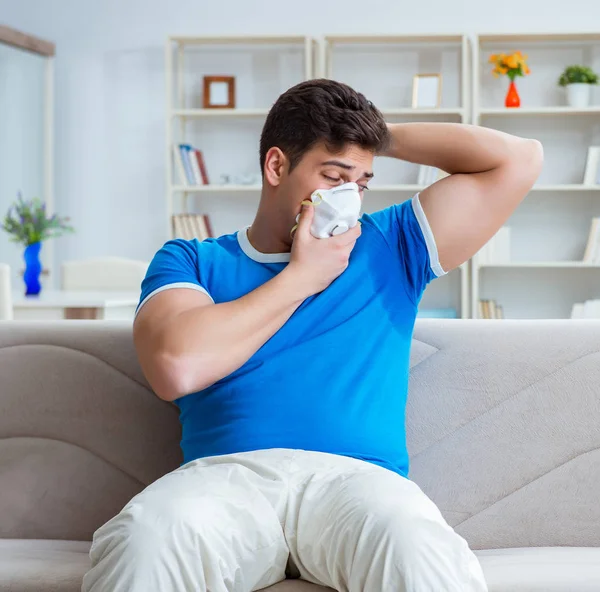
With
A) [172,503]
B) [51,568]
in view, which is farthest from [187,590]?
[51,568]

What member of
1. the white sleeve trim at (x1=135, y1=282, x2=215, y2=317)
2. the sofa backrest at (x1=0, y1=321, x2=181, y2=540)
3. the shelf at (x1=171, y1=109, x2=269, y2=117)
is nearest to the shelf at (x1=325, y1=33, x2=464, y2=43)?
the shelf at (x1=171, y1=109, x2=269, y2=117)

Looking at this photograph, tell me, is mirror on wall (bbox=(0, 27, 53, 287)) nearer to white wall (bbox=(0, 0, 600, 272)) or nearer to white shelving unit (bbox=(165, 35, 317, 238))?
white wall (bbox=(0, 0, 600, 272))

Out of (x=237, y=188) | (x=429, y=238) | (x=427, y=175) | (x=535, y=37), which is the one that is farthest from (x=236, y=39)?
(x=429, y=238)

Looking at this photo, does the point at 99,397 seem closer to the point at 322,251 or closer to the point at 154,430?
the point at 154,430

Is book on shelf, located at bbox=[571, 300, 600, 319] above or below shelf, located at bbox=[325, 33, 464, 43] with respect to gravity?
below

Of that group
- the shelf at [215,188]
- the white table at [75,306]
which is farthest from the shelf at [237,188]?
the white table at [75,306]

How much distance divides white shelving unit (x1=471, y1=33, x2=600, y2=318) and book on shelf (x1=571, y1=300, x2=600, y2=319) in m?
0.16

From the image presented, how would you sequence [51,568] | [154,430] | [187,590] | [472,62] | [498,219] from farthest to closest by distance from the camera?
[472,62]
[154,430]
[498,219]
[51,568]
[187,590]

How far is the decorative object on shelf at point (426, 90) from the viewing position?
538 cm

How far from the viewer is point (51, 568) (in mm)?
1383

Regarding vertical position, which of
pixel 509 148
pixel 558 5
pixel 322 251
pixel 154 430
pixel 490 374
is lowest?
pixel 154 430

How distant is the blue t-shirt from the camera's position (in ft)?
4.52

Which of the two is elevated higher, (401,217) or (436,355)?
(401,217)

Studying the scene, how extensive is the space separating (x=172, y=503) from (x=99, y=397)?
549 mm
